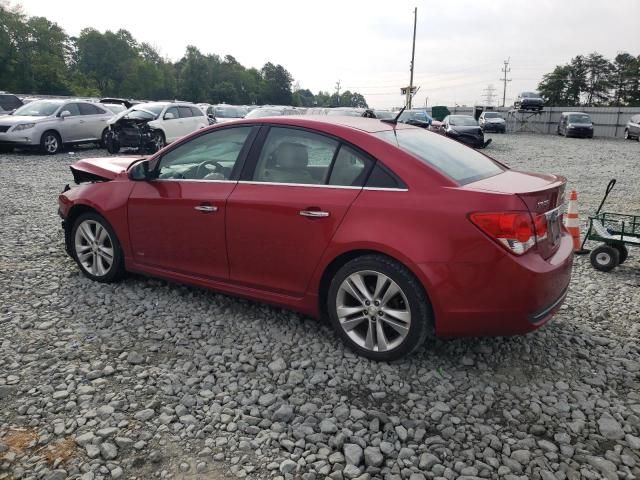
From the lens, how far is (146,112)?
16109mm

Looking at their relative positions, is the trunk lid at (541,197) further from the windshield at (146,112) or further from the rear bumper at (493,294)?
the windshield at (146,112)

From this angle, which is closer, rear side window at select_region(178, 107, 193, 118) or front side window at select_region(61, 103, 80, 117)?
front side window at select_region(61, 103, 80, 117)

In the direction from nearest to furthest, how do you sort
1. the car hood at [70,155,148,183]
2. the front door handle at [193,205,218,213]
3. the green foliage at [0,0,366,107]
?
the front door handle at [193,205,218,213] < the car hood at [70,155,148,183] < the green foliage at [0,0,366,107]

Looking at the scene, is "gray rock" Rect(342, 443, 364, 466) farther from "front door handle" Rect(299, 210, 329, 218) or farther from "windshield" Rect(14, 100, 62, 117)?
"windshield" Rect(14, 100, 62, 117)

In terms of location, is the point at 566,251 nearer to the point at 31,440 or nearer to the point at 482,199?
the point at 482,199

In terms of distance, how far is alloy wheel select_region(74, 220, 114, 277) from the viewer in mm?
4785

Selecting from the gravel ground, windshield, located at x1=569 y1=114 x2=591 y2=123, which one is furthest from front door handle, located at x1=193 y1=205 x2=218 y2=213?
windshield, located at x1=569 y1=114 x2=591 y2=123

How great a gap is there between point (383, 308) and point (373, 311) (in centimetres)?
7

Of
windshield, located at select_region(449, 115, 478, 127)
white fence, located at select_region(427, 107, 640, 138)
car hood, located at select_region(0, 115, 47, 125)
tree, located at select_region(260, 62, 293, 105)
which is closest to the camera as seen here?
car hood, located at select_region(0, 115, 47, 125)

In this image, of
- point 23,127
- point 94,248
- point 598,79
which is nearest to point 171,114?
point 23,127

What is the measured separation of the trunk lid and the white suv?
13.6 metres

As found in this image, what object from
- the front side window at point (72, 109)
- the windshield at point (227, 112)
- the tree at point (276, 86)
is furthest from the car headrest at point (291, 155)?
the tree at point (276, 86)

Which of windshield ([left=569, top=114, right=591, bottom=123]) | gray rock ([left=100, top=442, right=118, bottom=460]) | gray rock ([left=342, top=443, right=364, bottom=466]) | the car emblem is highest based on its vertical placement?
windshield ([left=569, top=114, right=591, bottom=123])

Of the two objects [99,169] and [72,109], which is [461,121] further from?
[99,169]
